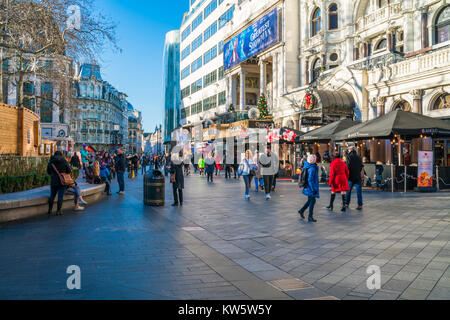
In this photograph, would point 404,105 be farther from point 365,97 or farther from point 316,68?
point 316,68

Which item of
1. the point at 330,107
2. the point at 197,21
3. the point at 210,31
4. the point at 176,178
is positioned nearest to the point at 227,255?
the point at 176,178

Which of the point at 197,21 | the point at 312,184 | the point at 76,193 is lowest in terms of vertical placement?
the point at 76,193

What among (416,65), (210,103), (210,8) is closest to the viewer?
(416,65)

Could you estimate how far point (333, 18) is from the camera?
2872 cm

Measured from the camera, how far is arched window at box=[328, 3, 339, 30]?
2855 cm

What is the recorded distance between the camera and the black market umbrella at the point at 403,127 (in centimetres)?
1474

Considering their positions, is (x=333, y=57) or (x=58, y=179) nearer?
(x=58, y=179)

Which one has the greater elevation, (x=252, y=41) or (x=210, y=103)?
(x=252, y=41)

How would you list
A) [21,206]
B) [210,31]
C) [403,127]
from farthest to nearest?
[210,31] < [403,127] < [21,206]

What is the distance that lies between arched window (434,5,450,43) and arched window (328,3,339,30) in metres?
8.95

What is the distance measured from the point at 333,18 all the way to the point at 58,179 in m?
25.3

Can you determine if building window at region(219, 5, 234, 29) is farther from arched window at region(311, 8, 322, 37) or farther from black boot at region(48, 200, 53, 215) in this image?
black boot at region(48, 200, 53, 215)
